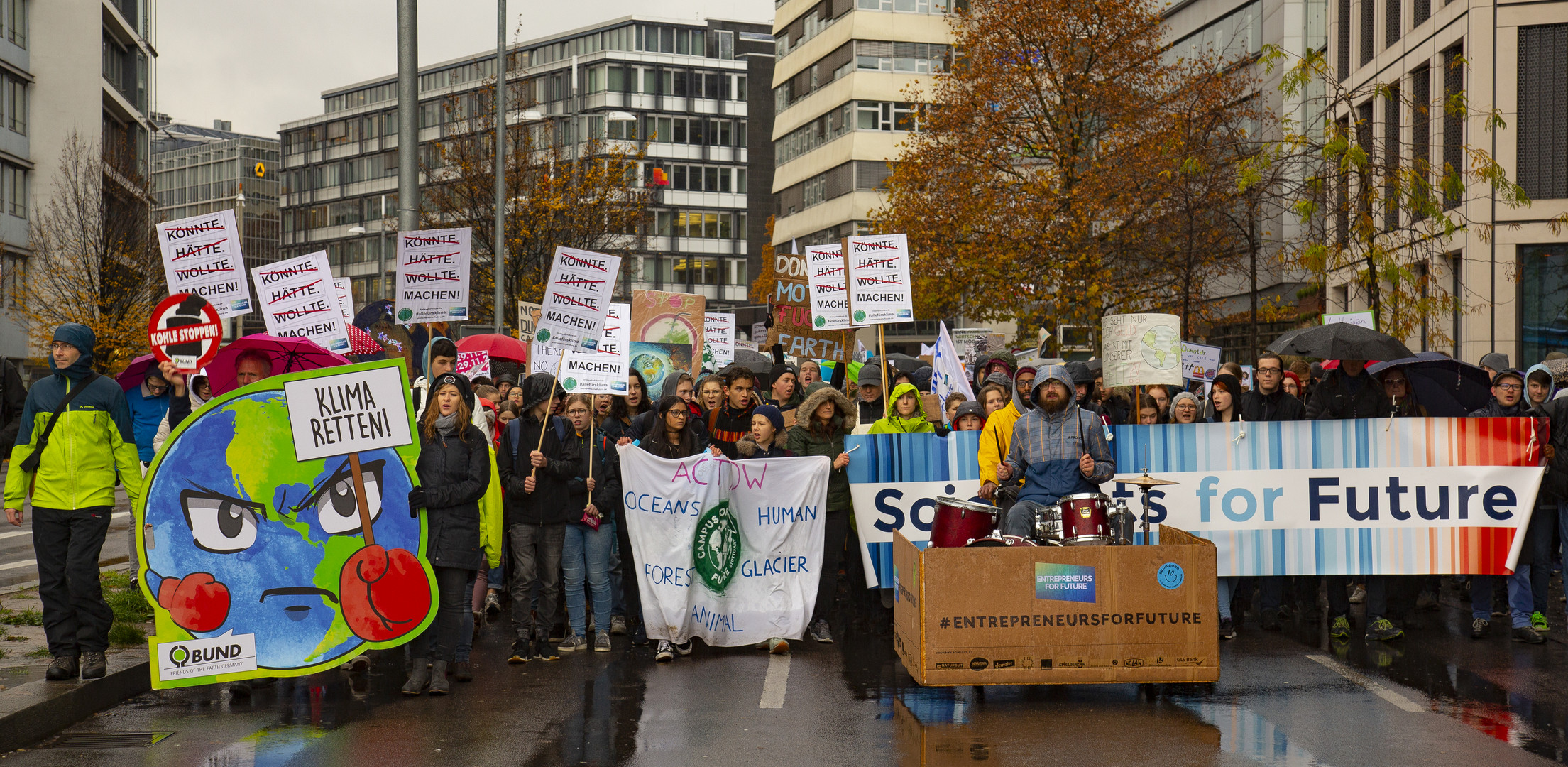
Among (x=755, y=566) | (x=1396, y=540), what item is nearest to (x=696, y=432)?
(x=755, y=566)

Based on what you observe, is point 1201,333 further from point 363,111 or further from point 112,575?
point 363,111

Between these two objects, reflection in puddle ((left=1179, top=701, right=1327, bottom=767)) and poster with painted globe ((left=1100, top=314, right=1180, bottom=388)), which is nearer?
reflection in puddle ((left=1179, top=701, right=1327, bottom=767))

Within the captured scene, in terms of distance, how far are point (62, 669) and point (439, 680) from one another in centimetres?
204

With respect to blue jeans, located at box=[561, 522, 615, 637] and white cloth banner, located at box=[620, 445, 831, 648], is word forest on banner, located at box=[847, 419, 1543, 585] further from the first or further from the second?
blue jeans, located at box=[561, 522, 615, 637]

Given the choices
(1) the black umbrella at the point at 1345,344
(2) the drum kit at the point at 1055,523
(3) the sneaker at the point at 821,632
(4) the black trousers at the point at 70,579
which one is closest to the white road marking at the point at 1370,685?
(2) the drum kit at the point at 1055,523

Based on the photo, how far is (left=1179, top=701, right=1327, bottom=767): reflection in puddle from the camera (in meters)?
7.05

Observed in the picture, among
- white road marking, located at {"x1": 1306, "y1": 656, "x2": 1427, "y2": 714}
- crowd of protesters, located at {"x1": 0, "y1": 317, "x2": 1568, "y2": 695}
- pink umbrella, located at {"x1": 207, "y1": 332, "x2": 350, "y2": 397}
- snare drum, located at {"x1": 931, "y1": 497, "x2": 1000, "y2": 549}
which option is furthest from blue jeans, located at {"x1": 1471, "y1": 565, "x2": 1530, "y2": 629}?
pink umbrella, located at {"x1": 207, "y1": 332, "x2": 350, "y2": 397}

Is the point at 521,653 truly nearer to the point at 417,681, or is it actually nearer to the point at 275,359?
the point at 417,681

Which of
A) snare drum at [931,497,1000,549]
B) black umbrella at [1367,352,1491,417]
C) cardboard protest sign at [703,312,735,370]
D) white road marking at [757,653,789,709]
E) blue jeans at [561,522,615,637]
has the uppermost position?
cardboard protest sign at [703,312,735,370]

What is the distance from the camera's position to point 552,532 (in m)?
10.3

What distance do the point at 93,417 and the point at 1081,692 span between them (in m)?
5.92

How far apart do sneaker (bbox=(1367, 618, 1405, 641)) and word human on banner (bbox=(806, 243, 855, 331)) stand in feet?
19.4

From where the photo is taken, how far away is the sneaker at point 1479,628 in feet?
35.7

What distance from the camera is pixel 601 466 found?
1053cm
